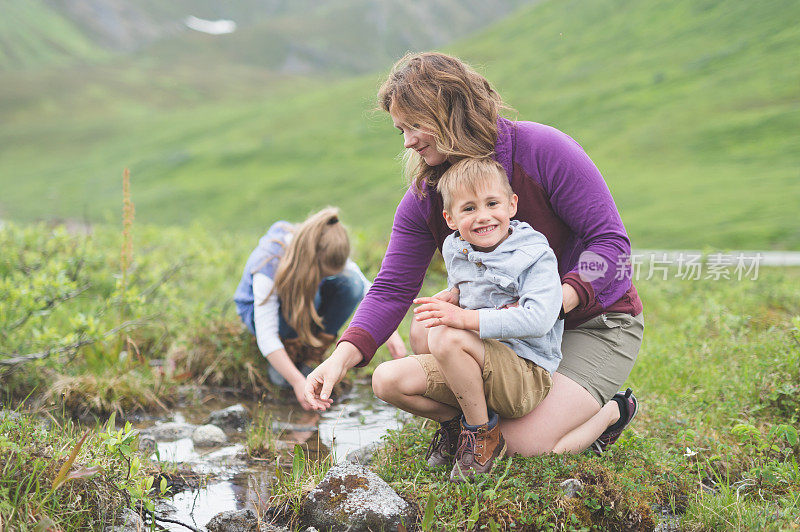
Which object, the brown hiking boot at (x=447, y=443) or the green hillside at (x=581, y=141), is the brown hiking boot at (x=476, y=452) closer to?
the brown hiking boot at (x=447, y=443)

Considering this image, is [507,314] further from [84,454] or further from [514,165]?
[84,454]

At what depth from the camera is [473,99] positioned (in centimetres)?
381

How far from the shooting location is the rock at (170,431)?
4.88 meters

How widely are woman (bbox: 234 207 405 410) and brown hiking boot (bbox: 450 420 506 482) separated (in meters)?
2.00

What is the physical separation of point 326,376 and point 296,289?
→ 6.80 ft

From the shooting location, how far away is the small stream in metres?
3.91

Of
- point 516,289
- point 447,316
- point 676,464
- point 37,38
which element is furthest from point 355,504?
point 37,38

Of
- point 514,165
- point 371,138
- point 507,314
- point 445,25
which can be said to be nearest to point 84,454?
point 507,314

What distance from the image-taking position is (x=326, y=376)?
3.68 m

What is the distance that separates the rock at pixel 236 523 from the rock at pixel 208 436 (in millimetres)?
1289

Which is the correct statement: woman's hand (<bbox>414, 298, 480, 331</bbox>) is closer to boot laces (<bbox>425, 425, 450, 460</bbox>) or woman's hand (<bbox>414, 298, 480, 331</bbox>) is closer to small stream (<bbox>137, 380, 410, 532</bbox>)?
boot laces (<bbox>425, 425, 450, 460</bbox>)

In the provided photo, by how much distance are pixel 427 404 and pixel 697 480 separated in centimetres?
151

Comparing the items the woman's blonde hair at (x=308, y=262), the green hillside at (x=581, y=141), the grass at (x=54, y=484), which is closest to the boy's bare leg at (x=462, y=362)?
the grass at (x=54, y=484)

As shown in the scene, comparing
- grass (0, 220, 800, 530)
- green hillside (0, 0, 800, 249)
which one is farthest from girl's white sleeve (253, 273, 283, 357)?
green hillside (0, 0, 800, 249)
